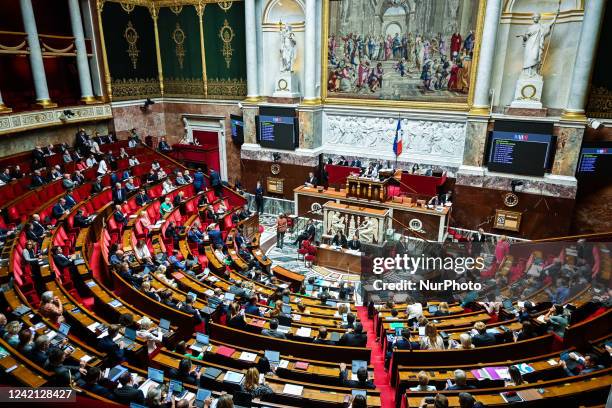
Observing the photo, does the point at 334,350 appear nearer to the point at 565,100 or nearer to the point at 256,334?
the point at 256,334

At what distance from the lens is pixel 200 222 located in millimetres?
14414

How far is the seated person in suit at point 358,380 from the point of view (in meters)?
6.13

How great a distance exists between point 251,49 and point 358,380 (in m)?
15.5

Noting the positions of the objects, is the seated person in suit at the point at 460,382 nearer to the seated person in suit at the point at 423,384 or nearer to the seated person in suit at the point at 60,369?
the seated person in suit at the point at 423,384

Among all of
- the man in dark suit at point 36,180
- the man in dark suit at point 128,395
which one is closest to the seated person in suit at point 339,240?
the man in dark suit at point 128,395

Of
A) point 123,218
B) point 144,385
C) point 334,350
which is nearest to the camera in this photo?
point 144,385

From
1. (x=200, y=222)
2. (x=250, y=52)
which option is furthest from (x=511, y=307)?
(x=250, y=52)

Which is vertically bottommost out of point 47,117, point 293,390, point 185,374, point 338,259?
point 338,259

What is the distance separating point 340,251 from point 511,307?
18.6 feet

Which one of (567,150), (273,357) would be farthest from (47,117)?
(567,150)

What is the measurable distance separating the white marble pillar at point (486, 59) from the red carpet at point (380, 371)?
9.49 meters

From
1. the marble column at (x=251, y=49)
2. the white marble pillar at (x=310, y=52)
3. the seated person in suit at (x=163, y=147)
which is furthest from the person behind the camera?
the seated person in suit at (x=163, y=147)

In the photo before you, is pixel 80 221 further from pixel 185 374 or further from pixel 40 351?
pixel 185 374

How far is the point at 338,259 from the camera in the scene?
13422mm
